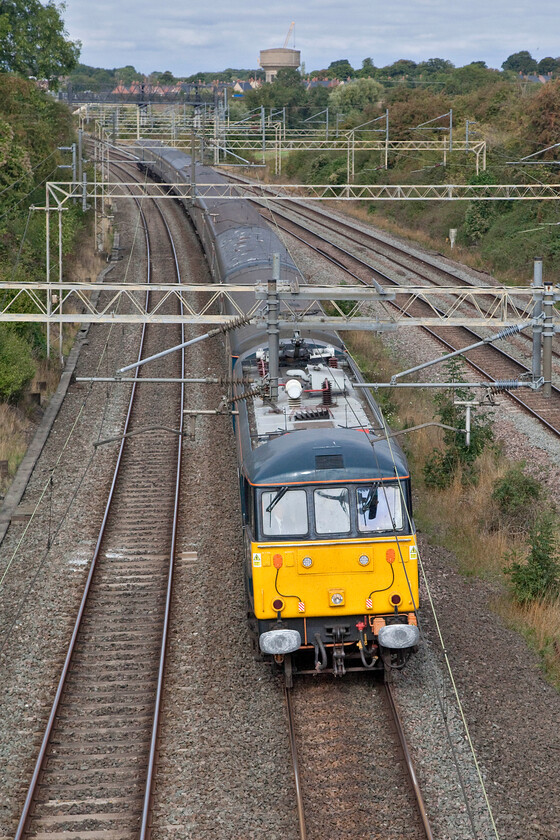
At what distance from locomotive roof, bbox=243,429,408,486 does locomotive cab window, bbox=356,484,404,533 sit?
163 millimetres

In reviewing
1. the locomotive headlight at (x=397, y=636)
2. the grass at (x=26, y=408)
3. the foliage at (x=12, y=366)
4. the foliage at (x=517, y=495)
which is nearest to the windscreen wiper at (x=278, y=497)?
the locomotive headlight at (x=397, y=636)

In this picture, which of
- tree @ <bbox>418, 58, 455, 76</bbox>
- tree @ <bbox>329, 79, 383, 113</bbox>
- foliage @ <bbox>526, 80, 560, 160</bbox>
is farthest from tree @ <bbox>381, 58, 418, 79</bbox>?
foliage @ <bbox>526, 80, 560, 160</bbox>

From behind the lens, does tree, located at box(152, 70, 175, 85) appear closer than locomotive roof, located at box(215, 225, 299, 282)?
No

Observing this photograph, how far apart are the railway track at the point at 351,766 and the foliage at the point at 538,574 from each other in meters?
3.54

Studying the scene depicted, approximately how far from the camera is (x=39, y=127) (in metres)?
41.4

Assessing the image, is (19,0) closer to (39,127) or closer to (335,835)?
(39,127)

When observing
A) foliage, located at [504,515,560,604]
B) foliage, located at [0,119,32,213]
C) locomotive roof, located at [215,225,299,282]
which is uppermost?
foliage, located at [0,119,32,213]

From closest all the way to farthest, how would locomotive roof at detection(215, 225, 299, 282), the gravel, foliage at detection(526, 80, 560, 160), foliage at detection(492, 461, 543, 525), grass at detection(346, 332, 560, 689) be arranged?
the gravel → grass at detection(346, 332, 560, 689) → foliage at detection(492, 461, 543, 525) → locomotive roof at detection(215, 225, 299, 282) → foliage at detection(526, 80, 560, 160)

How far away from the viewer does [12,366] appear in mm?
23719

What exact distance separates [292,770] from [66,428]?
14.3m

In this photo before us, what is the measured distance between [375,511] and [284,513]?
44.5 inches

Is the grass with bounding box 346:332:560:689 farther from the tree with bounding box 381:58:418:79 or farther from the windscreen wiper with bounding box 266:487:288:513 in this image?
the tree with bounding box 381:58:418:79

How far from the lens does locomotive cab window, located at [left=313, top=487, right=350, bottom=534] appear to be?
11.9 metres

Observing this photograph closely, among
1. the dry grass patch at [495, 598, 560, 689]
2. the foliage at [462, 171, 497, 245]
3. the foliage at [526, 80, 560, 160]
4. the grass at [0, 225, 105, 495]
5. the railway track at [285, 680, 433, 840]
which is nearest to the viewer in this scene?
the railway track at [285, 680, 433, 840]
